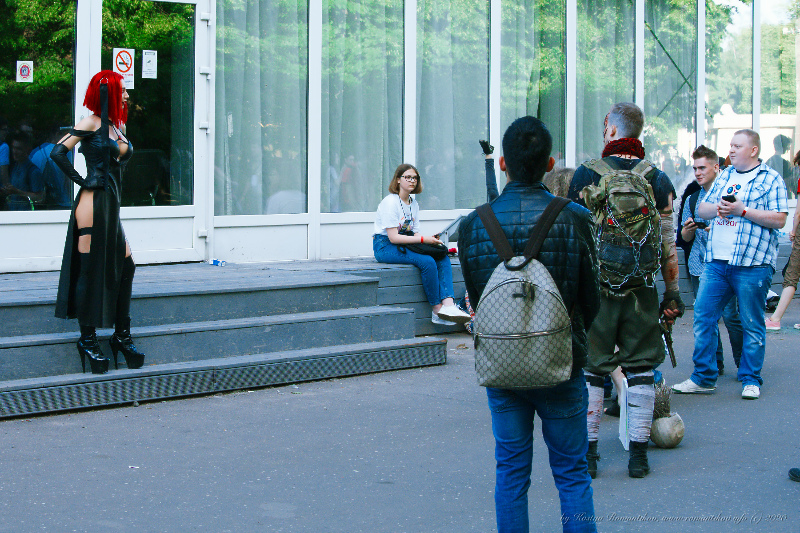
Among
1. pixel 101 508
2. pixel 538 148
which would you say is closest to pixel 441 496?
pixel 101 508

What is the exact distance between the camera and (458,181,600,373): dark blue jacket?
3.71 m

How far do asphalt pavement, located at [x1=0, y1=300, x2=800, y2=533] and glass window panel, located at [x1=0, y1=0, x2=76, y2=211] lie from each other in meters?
3.14

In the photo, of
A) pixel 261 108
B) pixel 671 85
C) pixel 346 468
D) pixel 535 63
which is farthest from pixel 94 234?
pixel 671 85

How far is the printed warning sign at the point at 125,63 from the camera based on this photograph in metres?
9.38

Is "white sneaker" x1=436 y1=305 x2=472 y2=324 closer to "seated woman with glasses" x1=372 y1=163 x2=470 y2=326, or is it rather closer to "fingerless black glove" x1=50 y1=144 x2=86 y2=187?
"seated woman with glasses" x1=372 y1=163 x2=470 y2=326

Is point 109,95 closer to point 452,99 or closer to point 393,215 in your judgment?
point 393,215

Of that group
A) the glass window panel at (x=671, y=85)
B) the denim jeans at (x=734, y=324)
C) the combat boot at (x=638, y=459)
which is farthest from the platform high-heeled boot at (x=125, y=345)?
the glass window panel at (x=671, y=85)

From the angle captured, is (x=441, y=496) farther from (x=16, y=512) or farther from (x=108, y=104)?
(x=108, y=104)

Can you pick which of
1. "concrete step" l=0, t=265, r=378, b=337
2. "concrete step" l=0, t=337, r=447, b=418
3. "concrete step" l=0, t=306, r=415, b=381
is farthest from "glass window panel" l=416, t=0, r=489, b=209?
"concrete step" l=0, t=337, r=447, b=418

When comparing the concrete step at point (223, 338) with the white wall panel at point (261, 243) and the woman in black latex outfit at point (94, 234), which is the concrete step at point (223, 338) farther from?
the white wall panel at point (261, 243)

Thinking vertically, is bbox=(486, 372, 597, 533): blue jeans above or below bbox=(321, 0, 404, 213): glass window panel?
below

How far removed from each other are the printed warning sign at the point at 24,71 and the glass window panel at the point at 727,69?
32.4ft

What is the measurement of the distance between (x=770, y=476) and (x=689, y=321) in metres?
6.31

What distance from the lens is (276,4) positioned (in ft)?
34.5
